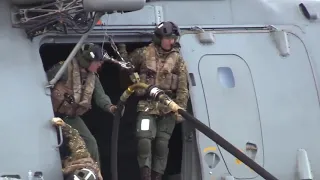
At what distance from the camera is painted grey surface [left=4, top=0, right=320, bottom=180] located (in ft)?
25.5

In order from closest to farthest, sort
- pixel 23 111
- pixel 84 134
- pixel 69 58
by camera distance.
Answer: pixel 23 111, pixel 69 58, pixel 84 134

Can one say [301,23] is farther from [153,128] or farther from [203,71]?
[153,128]

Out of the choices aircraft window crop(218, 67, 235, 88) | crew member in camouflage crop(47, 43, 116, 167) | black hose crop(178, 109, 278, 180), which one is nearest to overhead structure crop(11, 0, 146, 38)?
crew member in camouflage crop(47, 43, 116, 167)

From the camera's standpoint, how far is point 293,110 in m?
8.22

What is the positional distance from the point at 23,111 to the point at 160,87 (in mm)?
1347

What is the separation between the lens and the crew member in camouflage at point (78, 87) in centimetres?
752

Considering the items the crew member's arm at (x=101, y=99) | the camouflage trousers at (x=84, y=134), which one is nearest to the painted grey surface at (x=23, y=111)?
the camouflage trousers at (x=84, y=134)

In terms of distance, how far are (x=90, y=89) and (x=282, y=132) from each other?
5.99 feet

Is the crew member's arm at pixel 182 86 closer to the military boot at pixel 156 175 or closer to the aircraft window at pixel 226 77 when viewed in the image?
the aircraft window at pixel 226 77

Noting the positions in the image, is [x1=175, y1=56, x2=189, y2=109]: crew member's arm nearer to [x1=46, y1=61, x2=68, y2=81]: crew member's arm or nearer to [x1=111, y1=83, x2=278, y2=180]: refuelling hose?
[x1=111, y1=83, x2=278, y2=180]: refuelling hose

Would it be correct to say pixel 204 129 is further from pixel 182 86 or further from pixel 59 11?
pixel 59 11

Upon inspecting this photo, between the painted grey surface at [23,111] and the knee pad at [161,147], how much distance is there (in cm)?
112

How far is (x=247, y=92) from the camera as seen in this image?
8.10 m

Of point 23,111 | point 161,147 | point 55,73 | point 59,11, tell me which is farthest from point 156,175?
point 59,11
